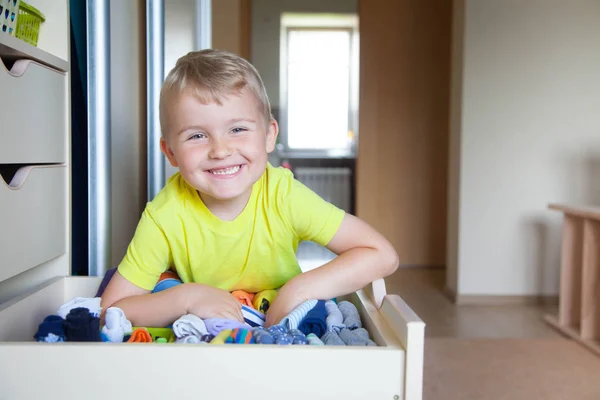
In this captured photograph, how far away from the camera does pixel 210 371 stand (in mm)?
655

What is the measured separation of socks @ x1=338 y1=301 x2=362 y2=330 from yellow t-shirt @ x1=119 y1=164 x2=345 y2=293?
0.12m

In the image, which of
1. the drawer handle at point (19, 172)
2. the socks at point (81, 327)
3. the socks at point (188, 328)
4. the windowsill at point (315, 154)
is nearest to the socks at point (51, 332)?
the socks at point (81, 327)

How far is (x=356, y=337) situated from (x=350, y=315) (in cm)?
14

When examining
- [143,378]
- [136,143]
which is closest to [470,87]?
[136,143]

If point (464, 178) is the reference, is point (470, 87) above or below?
above

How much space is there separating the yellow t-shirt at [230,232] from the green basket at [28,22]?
14.1 inches

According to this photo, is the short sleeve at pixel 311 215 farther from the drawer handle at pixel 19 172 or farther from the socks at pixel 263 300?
the drawer handle at pixel 19 172

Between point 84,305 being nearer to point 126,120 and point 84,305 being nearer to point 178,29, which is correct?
point 126,120

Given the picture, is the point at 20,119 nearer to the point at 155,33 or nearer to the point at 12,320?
the point at 12,320

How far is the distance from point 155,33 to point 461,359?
1371mm

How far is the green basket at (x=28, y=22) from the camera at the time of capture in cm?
105

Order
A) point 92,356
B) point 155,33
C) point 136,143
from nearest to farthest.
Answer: point 92,356 → point 155,33 → point 136,143

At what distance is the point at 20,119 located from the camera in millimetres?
955

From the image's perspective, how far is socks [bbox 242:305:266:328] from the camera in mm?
977
